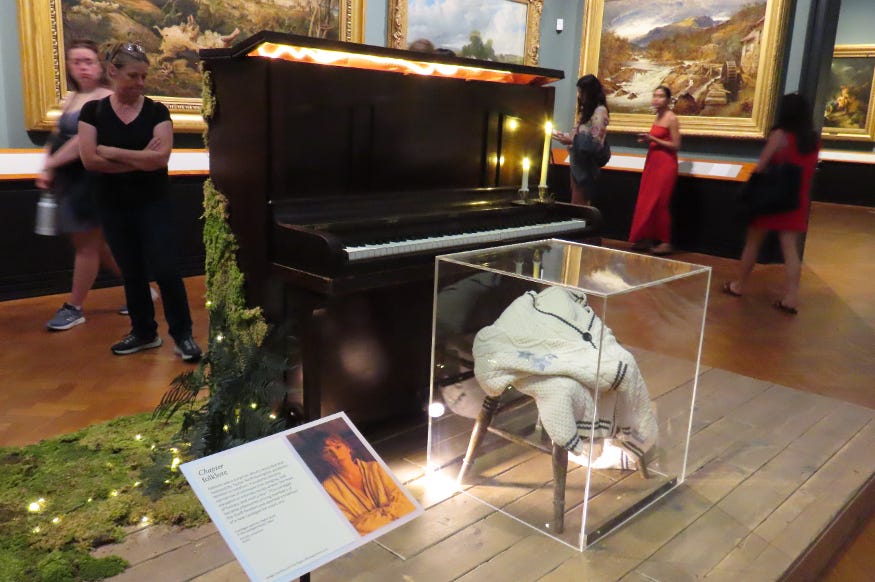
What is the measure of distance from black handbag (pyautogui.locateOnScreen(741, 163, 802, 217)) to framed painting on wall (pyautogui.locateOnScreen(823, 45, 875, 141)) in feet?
27.1

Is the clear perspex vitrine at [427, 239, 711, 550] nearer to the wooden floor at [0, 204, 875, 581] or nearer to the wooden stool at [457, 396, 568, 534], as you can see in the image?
the wooden stool at [457, 396, 568, 534]

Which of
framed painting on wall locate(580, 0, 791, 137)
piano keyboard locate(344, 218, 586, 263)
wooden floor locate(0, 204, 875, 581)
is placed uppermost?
framed painting on wall locate(580, 0, 791, 137)

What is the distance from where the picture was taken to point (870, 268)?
7.19m

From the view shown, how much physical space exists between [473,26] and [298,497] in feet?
23.5

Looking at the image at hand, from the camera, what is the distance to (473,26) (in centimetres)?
787

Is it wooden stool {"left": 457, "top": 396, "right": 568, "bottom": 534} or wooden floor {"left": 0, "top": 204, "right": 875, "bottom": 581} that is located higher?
wooden stool {"left": 457, "top": 396, "right": 568, "bottom": 534}

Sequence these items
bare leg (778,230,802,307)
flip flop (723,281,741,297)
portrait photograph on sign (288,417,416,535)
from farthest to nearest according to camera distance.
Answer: flip flop (723,281,741,297), bare leg (778,230,802,307), portrait photograph on sign (288,417,416,535)

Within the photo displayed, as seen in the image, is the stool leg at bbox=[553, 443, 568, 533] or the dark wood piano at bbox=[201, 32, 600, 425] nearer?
the stool leg at bbox=[553, 443, 568, 533]

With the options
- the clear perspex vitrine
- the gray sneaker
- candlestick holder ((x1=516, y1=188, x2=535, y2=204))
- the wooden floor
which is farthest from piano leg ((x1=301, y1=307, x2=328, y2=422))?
the gray sneaker

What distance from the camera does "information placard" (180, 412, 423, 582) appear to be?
55.6 inches

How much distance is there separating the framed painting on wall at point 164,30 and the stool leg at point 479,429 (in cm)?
412

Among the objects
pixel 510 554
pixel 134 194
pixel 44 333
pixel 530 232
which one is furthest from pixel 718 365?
pixel 44 333

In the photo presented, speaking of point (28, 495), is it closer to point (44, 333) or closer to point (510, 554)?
point (510, 554)

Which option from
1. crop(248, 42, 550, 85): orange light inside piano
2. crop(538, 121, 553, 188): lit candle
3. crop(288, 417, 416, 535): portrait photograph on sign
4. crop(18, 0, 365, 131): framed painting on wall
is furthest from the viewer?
crop(18, 0, 365, 131): framed painting on wall
